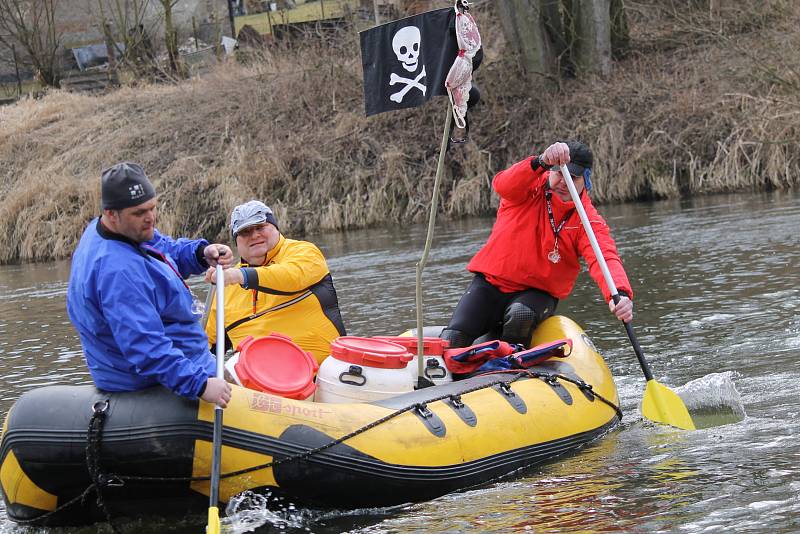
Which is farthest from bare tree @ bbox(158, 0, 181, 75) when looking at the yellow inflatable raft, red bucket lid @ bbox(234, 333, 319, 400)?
the yellow inflatable raft

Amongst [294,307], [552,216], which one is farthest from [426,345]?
[552,216]

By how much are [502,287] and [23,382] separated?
4.46 meters

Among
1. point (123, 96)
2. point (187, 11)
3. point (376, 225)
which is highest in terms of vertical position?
point (187, 11)

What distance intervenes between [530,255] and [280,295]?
5.19ft

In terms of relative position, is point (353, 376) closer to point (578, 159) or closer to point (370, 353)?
point (370, 353)

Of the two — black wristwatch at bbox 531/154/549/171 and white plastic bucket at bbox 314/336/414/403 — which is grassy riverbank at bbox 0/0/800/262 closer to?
black wristwatch at bbox 531/154/549/171

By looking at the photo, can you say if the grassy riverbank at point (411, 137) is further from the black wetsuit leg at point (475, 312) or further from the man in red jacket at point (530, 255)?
the black wetsuit leg at point (475, 312)

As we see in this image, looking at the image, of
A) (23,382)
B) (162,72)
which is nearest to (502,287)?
(23,382)

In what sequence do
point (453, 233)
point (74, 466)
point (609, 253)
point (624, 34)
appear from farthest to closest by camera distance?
point (624, 34) < point (453, 233) < point (609, 253) < point (74, 466)

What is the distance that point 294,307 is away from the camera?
21.5 feet

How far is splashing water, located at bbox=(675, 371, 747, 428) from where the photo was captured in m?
6.49

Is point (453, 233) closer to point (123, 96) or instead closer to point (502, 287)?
point (502, 287)

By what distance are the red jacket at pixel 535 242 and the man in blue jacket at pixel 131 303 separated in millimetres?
2481

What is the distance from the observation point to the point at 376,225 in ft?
65.5
